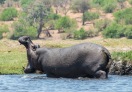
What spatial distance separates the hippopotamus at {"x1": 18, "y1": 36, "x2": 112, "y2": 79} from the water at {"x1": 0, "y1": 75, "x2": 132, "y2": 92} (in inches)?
13.8

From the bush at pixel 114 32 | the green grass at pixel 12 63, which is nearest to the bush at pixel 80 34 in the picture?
the bush at pixel 114 32

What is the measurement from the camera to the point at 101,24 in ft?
185

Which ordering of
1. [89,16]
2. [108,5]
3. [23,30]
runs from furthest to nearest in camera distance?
[108,5]
[89,16]
[23,30]

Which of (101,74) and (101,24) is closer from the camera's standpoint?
(101,74)

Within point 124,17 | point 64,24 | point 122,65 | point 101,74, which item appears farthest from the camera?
point 124,17

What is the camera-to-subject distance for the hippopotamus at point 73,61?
20.9m

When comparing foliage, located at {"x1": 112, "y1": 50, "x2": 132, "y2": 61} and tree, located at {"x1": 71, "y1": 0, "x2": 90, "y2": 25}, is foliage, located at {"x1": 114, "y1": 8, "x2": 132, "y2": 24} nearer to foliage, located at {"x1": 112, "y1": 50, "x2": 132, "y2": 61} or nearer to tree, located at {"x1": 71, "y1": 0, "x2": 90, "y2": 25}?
tree, located at {"x1": 71, "y1": 0, "x2": 90, "y2": 25}

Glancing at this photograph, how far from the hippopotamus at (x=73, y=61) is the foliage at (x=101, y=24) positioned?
3288 centimetres

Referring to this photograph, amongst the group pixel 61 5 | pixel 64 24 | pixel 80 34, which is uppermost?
pixel 61 5

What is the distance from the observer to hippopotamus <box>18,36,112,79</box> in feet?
68.5

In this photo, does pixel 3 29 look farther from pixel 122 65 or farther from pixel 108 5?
pixel 122 65

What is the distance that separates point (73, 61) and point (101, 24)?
116ft

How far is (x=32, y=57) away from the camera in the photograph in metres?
22.6

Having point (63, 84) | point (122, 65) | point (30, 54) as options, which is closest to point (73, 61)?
point (63, 84)
